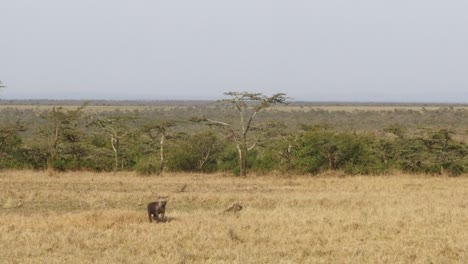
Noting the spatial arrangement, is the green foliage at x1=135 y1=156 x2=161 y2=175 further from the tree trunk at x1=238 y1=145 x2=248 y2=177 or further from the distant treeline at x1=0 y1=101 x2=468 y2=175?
the tree trunk at x1=238 y1=145 x2=248 y2=177

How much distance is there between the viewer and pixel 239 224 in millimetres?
15469

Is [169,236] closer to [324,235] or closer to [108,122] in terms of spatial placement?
[324,235]

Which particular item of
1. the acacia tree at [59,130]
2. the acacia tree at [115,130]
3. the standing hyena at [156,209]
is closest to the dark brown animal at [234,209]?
the standing hyena at [156,209]

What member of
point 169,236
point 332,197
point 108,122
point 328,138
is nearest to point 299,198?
point 332,197

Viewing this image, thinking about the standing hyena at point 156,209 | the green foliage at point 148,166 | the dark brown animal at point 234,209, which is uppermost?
the standing hyena at point 156,209

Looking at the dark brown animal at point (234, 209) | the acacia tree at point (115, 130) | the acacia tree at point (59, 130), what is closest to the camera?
the dark brown animal at point (234, 209)

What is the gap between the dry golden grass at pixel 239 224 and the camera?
11.9 metres

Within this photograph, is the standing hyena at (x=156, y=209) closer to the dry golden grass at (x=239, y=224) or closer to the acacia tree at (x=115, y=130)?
the dry golden grass at (x=239, y=224)

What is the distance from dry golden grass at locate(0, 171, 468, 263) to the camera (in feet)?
39.0

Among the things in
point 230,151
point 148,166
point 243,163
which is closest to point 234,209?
point 243,163

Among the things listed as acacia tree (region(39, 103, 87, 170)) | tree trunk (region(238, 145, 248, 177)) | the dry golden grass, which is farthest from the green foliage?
the dry golden grass

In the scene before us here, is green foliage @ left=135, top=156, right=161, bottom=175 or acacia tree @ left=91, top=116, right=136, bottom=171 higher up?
acacia tree @ left=91, top=116, right=136, bottom=171

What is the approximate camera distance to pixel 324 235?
14.1 meters

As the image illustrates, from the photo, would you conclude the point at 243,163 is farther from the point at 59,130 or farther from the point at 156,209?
the point at 156,209
